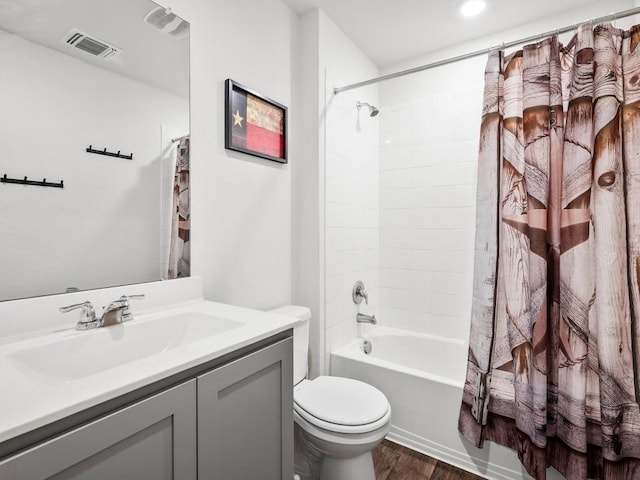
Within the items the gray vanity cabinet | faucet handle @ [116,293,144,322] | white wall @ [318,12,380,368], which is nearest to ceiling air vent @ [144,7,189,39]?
white wall @ [318,12,380,368]

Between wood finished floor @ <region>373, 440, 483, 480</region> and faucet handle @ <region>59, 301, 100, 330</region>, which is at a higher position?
faucet handle @ <region>59, 301, 100, 330</region>

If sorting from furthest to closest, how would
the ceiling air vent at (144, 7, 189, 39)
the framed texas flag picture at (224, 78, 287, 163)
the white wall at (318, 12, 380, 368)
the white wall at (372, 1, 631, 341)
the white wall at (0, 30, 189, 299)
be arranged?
the white wall at (372, 1, 631, 341), the white wall at (318, 12, 380, 368), the framed texas flag picture at (224, 78, 287, 163), the ceiling air vent at (144, 7, 189, 39), the white wall at (0, 30, 189, 299)

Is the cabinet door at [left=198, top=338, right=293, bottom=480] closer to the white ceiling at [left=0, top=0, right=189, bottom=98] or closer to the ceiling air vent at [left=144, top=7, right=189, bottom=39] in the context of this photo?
the white ceiling at [left=0, top=0, right=189, bottom=98]

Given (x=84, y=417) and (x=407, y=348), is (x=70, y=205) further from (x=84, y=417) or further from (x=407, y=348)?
(x=407, y=348)

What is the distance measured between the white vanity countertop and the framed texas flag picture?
2.75 ft

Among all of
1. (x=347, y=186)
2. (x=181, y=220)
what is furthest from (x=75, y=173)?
(x=347, y=186)

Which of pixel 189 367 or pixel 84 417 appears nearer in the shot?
pixel 84 417

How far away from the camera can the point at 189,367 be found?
78 centimetres

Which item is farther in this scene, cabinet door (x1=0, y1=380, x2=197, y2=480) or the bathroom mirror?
the bathroom mirror

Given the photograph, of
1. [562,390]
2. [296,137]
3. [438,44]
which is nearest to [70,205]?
[296,137]

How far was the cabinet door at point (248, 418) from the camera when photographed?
838 mm

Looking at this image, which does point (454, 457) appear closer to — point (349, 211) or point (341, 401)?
point (341, 401)

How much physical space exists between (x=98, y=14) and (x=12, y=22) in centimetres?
27

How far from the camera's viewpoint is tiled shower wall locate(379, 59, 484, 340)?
7.55 ft
